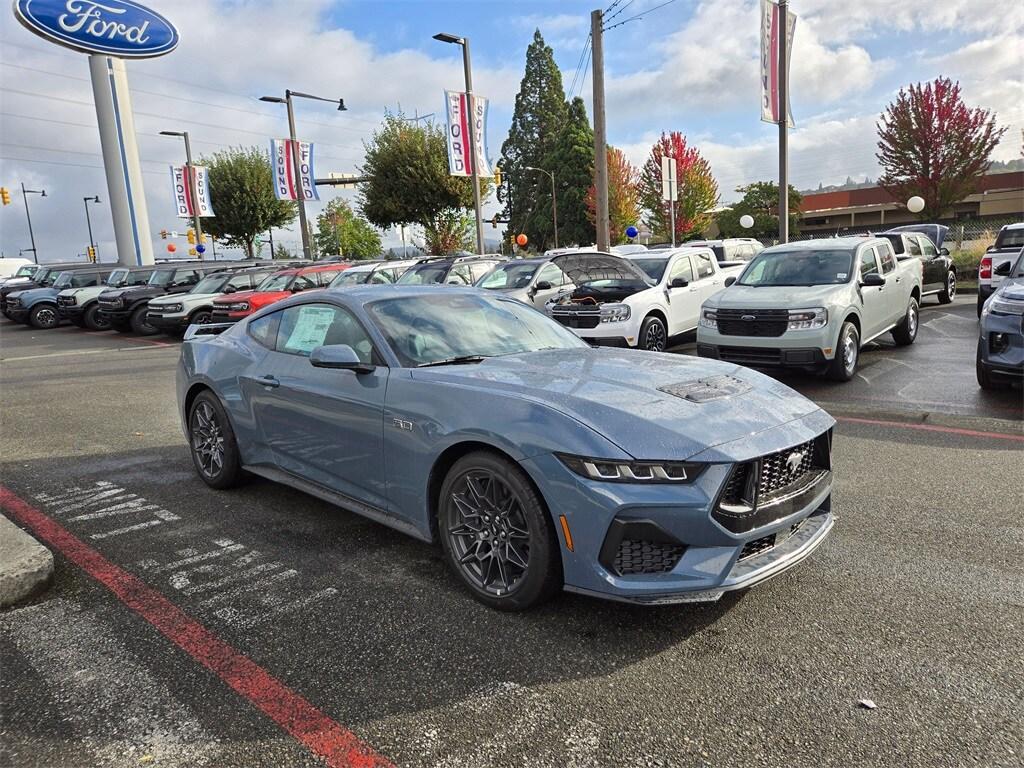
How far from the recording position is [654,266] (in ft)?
38.7

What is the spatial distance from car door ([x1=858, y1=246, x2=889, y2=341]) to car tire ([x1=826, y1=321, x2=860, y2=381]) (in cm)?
40

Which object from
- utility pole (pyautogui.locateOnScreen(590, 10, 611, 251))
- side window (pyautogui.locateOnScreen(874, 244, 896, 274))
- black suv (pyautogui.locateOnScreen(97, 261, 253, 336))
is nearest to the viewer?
side window (pyautogui.locateOnScreen(874, 244, 896, 274))

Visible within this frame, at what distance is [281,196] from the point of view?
3169 cm

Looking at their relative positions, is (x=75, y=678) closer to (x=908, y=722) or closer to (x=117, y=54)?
(x=908, y=722)

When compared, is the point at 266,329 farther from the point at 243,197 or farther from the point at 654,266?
the point at 243,197

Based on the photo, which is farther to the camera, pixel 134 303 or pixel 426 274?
pixel 134 303

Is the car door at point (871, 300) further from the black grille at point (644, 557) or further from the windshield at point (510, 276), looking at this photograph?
the black grille at point (644, 557)

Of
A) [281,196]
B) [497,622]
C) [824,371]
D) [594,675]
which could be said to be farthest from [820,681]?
[281,196]

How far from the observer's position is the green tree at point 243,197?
135ft

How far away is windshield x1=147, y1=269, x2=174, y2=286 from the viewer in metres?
21.0

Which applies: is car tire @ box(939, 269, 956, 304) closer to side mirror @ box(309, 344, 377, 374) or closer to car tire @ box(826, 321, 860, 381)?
car tire @ box(826, 321, 860, 381)

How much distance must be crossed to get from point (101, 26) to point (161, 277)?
13.2 m

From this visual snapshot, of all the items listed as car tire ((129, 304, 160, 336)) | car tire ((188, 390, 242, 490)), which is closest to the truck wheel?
car tire ((129, 304, 160, 336))

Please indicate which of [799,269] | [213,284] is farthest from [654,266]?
[213,284]
